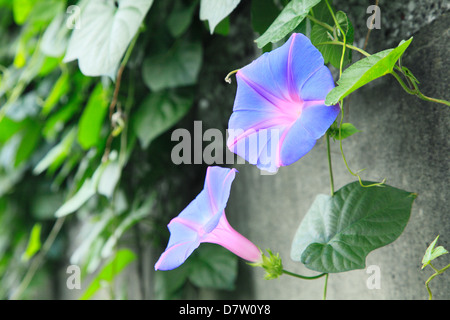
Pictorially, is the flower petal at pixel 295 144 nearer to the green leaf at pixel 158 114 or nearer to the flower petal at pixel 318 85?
the flower petal at pixel 318 85

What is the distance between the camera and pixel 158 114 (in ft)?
3.00

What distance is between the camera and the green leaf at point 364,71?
378 millimetres

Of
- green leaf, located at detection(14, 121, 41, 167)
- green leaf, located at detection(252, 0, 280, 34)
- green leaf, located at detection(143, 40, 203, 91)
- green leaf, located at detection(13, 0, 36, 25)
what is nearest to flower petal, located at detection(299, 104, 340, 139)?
green leaf, located at detection(252, 0, 280, 34)

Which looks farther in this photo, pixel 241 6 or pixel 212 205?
pixel 241 6

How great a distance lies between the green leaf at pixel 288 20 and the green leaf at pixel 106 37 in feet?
0.79

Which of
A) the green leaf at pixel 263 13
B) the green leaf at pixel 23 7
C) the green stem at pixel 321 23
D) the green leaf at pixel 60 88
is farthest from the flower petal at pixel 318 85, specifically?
the green leaf at pixel 23 7

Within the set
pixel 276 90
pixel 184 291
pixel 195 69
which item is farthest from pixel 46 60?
pixel 276 90

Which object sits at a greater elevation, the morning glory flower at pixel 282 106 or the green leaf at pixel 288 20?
the green leaf at pixel 288 20

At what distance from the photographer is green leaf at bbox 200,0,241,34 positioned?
536mm

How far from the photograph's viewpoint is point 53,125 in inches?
45.4

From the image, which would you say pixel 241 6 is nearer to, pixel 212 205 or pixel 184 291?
pixel 212 205

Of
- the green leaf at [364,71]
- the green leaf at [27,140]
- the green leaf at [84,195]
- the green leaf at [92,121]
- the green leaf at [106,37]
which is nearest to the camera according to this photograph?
the green leaf at [364,71]

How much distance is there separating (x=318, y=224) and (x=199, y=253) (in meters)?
0.52

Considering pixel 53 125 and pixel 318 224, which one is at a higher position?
pixel 318 224
